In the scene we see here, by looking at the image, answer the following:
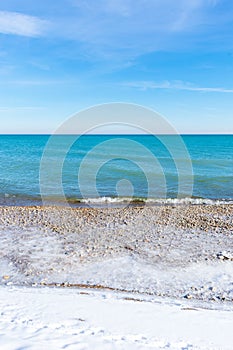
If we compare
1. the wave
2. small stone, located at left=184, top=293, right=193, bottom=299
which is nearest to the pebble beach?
small stone, located at left=184, top=293, right=193, bottom=299

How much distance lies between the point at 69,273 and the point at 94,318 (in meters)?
2.79

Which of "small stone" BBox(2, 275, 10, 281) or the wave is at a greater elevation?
the wave

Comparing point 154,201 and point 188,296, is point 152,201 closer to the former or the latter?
point 154,201

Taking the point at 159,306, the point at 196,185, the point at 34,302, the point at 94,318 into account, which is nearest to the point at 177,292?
the point at 159,306

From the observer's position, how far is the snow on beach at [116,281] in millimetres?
5332

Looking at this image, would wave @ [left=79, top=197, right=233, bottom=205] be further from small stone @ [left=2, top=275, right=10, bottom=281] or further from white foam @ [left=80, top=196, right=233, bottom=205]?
small stone @ [left=2, top=275, right=10, bottom=281]

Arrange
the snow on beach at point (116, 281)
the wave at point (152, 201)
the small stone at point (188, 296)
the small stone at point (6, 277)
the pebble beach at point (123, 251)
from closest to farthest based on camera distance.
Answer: the snow on beach at point (116, 281) → the small stone at point (188, 296) → the pebble beach at point (123, 251) → the small stone at point (6, 277) → the wave at point (152, 201)

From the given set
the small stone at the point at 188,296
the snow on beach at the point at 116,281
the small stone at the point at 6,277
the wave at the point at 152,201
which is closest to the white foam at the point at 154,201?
the wave at the point at 152,201

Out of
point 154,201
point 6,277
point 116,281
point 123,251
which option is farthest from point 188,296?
point 154,201

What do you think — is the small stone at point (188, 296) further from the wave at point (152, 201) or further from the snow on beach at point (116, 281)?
the wave at point (152, 201)

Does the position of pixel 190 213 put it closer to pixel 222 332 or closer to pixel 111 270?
pixel 111 270

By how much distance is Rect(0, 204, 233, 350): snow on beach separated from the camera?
5.33 meters

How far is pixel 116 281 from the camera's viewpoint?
8188mm

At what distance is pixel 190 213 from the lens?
15562mm
